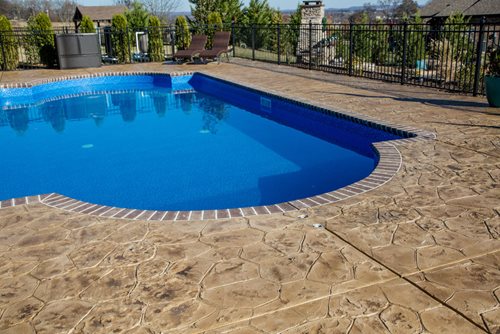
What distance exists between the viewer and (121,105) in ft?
39.6

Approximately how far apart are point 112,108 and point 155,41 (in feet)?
22.7

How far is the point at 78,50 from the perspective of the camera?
1549 cm

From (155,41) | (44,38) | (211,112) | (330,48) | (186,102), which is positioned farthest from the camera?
(155,41)

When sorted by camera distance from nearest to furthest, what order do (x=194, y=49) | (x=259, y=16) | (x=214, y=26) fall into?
(x=194, y=49), (x=214, y=26), (x=259, y=16)

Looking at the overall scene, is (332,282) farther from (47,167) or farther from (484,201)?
(47,167)

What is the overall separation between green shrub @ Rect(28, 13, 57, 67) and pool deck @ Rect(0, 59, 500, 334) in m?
13.4

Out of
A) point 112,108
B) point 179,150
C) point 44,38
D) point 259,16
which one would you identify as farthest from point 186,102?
point 259,16

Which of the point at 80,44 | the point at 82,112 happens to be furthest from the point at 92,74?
the point at 82,112

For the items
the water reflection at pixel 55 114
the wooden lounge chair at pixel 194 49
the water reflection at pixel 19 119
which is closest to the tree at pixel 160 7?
the wooden lounge chair at pixel 194 49

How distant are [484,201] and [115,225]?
10.9 feet

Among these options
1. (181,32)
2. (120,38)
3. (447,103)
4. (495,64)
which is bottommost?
(447,103)

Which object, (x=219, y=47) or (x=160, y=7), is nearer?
(x=219, y=47)

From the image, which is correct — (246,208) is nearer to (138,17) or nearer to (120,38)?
(120,38)

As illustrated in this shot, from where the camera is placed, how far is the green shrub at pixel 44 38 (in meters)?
15.9
